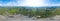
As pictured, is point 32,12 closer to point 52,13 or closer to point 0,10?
point 52,13

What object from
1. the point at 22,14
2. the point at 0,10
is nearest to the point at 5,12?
the point at 0,10

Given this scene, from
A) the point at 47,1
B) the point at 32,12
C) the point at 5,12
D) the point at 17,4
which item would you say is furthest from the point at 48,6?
the point at 5,12

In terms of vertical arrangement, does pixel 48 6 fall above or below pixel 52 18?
above

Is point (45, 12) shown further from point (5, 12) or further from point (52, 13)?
point (5, 12)

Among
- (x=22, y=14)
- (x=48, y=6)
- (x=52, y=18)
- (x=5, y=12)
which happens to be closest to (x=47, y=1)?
(x=48, y=6)

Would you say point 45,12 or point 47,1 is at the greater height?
point 47,1
